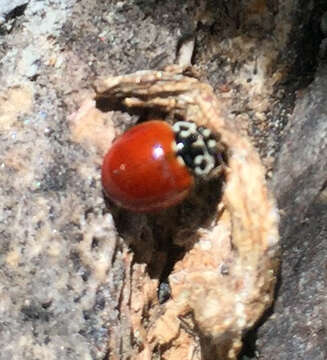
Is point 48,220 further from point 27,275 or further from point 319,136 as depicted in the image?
point 319,136

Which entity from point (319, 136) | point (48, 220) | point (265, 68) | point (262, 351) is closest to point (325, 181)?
point (319, 136)

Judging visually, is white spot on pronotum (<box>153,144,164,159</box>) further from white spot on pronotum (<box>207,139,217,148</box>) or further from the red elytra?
white spot on pronotum (<box>207,139,217,148</box>)

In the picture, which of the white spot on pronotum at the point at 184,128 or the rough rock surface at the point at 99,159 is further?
the white spot on pronotum at the point at 184,128

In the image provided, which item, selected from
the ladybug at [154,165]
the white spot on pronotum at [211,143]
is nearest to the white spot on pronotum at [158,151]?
the ladybug at [154,165]

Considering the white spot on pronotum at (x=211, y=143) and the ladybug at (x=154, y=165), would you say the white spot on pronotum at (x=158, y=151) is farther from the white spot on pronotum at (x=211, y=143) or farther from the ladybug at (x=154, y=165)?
the white spot on pronotum at (x=211, y=143)

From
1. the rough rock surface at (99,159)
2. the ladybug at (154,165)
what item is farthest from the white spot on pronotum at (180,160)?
the rough rock surface at (99,159)

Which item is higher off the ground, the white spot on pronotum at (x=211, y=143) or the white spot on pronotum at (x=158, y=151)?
the white spot on pronotum at (x=158, y=151)

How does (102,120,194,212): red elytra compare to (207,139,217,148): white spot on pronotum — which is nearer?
(102,120,194,212): red elytra

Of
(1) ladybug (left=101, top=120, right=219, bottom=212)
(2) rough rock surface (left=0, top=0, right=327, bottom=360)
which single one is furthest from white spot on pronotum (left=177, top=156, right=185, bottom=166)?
(2) rough rock surface (left=0, top=0, right=327, bottom=360)

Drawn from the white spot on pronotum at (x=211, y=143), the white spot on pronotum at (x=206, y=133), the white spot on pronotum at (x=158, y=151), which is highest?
the white spot on pronotum at (x=158, y=151)
